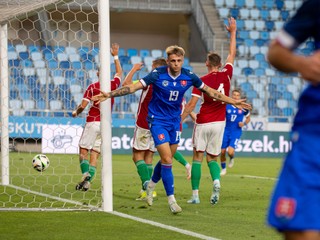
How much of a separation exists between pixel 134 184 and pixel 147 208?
15.5 feet

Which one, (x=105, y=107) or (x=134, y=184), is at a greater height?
(x=105, y=107)

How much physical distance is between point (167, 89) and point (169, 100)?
203mm

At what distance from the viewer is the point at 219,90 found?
39.9 ft

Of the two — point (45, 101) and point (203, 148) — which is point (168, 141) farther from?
point (45, 101)

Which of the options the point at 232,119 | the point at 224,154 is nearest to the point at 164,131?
the point at 224,154

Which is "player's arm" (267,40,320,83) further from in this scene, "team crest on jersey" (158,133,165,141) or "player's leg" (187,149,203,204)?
"player's leg" (187,149,203,204)

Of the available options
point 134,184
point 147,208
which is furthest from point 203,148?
point 134,184

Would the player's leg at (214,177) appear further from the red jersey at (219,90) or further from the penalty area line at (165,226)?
the penalty area line at (165,226)

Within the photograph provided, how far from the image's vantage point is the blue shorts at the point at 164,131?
10.4m

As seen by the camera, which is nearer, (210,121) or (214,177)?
(214,177)

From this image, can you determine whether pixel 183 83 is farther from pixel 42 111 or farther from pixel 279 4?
pixel 279 4

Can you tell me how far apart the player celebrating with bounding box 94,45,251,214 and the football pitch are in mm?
527

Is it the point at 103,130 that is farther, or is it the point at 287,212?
the point at 103,130

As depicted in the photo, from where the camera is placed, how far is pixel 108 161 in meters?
10.2
